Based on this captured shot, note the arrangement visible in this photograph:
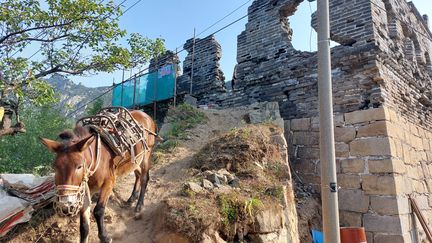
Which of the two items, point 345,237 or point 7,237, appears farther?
point 345,237

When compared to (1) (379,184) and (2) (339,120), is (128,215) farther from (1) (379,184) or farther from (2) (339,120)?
(2) (339,120)

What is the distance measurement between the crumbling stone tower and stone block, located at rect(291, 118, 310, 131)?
2 centimetres

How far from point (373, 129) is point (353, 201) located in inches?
53.4

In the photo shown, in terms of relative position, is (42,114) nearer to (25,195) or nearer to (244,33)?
(244,33)

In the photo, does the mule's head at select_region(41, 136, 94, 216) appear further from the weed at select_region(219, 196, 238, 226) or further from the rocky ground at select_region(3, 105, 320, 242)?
the weed at select_region(219, 196, 238, 226)

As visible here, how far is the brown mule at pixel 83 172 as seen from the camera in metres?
2.97

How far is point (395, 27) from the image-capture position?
812cm

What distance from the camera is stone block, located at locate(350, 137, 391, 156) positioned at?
18.1 feet

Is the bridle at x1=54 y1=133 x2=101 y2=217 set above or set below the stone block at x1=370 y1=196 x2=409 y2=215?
below

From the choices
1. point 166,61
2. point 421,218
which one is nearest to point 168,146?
point 421,218

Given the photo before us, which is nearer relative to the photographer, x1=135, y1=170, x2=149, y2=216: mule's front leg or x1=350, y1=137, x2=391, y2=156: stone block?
x1=135, y1=170, x2=149, y2=216: mule's front leg

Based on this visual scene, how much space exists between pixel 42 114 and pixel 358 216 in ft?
52.5

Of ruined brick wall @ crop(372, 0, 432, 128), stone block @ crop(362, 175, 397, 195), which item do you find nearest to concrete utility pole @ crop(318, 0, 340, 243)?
stone block @ crop(362, 175, 397, 195)

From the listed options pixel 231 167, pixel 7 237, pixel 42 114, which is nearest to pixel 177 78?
pixel 231 167
